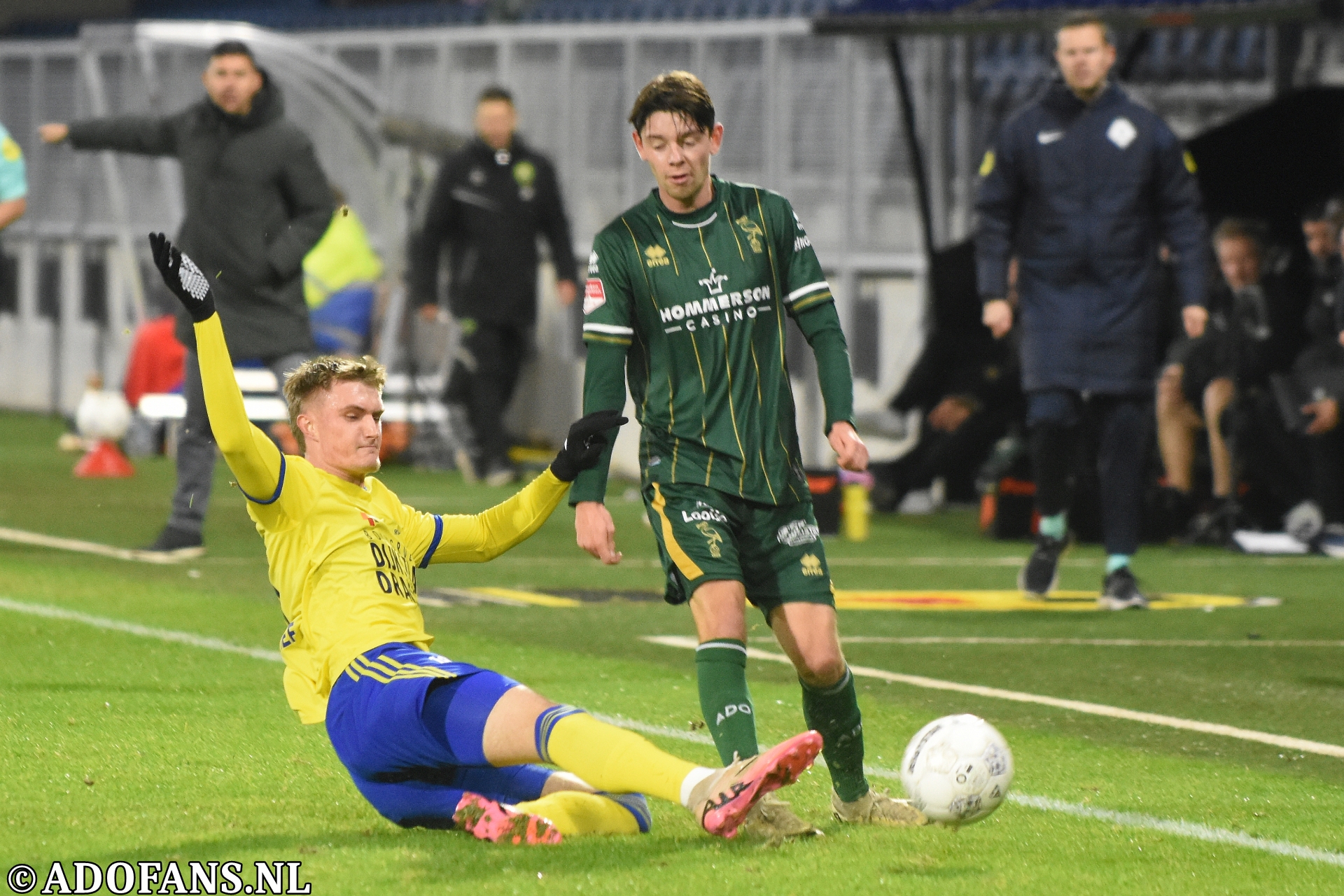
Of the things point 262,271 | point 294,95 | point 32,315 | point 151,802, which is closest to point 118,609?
point 262,271

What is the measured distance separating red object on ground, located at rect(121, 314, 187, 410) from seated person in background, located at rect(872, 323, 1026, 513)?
559 cm

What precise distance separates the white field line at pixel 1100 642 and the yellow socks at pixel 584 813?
3500mm

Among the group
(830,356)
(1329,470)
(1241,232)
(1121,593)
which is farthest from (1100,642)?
(1241,232)

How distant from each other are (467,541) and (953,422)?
8.54 meters

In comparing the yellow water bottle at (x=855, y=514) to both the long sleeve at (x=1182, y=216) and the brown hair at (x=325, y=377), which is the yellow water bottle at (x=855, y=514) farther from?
the brown hair at (x=325, y=377)

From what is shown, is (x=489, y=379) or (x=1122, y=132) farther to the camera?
(x=489, y=379)

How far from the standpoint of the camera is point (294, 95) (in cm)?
1839

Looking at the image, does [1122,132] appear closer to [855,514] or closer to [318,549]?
[855,514]

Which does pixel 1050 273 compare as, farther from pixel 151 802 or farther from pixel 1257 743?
pixel 151 802

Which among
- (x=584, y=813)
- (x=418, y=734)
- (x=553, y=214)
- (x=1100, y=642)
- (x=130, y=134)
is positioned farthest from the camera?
(x=553, y=214)

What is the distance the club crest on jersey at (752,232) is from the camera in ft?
Result: 17.7

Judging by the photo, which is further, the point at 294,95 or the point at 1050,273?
the point at 294,95

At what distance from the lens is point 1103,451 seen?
936cm

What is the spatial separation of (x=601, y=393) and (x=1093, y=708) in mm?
2373
